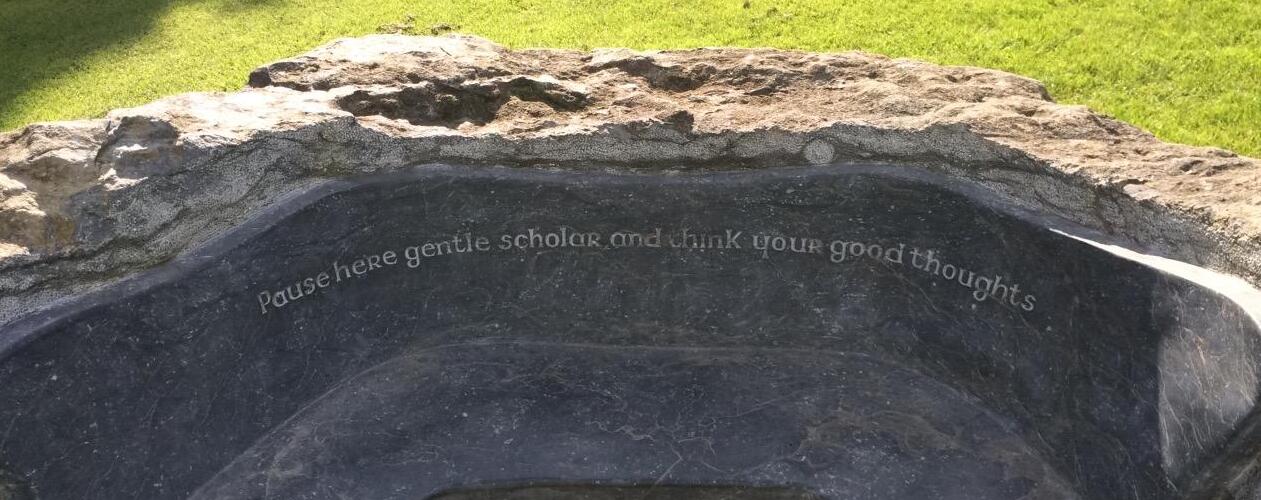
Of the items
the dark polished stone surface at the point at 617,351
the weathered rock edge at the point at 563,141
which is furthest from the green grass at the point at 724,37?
the dark polished stone surface at the point at 617,351

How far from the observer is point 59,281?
2961 mm

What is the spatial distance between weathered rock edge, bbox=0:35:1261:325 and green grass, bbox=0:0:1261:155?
164 cm

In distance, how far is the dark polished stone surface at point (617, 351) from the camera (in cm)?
306

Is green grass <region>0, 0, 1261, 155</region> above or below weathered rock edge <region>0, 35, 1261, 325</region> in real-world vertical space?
below

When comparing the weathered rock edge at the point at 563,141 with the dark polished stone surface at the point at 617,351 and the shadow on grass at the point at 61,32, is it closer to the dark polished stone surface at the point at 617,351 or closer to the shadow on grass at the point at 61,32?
the dark polished stone surface at the point at 617,351

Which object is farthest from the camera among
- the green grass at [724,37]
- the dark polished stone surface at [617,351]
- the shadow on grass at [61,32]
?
the shadow on grass at [61,32]

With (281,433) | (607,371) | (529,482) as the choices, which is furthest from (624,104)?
(281,433)

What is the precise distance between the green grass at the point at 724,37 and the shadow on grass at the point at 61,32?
0.5 inches

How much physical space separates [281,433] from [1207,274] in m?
2.88

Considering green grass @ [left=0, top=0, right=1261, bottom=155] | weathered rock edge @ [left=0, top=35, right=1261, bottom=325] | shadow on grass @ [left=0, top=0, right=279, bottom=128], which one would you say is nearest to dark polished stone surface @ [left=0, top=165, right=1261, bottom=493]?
weathered rock edge @ [left=0, top=35, right=1261, bottom=325]

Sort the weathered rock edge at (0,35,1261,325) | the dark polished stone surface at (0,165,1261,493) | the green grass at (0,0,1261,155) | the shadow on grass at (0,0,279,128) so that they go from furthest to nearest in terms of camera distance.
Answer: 1. the shadow on grass at (0,0,279,128)
2. the green grass at (0,0,1261,155)
3. the dark polished stone surface at (0,165,1261,493)
4. the weathered rock edge at (0,35,1261,325)

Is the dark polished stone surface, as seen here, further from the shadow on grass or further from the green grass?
the shadow on grass

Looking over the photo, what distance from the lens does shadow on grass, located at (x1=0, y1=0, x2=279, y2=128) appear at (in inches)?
237

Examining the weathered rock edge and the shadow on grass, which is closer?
the weathered rock edge
